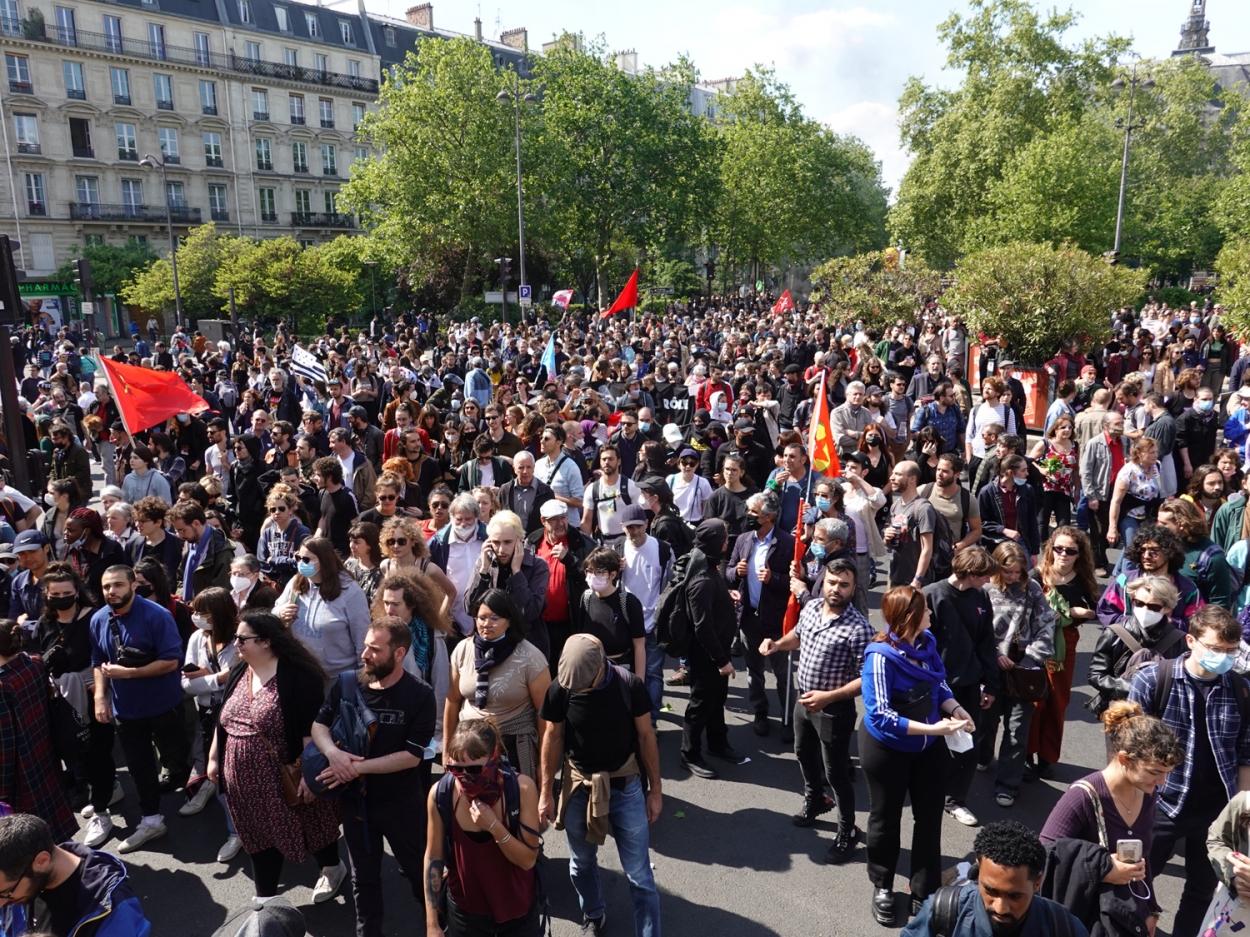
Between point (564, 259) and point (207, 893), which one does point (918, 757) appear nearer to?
point (207, 893)

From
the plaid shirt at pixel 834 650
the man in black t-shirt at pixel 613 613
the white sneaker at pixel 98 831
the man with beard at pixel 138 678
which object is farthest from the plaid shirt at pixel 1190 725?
the white sneaker at pixel 98 831

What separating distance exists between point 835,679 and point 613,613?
126 centimetres

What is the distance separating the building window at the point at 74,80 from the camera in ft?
153

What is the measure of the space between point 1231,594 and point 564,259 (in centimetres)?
4043

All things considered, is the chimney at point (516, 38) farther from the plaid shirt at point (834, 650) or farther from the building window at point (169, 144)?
the plaid shirt at point (834, 650)

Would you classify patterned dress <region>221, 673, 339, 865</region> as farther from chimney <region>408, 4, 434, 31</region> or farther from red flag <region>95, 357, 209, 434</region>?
Answer: chimney <region>408, 4, 434, 31</region>

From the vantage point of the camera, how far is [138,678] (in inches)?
200

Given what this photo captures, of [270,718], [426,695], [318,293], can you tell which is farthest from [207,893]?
[318,293]

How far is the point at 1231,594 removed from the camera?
563 cm

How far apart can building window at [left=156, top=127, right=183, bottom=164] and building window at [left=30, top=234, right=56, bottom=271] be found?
755 centimetres

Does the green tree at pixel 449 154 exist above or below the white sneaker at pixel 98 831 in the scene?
above

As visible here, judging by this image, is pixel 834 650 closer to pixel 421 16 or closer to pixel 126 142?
pixel 126 142

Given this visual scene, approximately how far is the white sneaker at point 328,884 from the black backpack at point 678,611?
223 centimetres

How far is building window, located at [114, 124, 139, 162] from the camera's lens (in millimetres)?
48969
